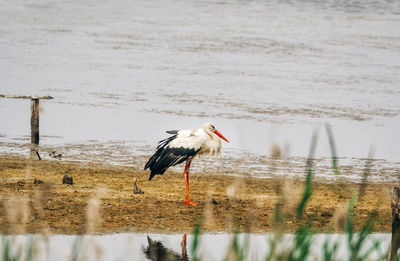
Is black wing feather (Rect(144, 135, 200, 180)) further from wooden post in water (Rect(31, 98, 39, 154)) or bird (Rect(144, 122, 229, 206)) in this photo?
wooden post in water (Rect(31, 98, 39, 154))

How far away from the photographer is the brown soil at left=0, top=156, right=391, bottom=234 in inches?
456

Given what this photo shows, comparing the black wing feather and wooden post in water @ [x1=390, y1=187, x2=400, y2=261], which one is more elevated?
the black wing feather

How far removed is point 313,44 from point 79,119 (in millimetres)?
23181

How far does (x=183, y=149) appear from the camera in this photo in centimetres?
1339

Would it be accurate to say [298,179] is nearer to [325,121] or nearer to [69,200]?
[69,200]


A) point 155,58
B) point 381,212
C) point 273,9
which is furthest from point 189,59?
point 273,9

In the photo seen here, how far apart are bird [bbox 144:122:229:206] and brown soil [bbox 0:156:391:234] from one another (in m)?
0.49

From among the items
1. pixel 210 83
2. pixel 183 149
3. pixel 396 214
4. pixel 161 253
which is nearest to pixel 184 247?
pixel 161 253

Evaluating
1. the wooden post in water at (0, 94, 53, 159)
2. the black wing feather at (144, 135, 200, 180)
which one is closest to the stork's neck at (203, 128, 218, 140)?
the black wing feather at (144, 135, 200, 180)

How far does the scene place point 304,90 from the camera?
30375 mm

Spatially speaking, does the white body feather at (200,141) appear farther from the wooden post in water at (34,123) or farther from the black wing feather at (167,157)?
the wooden post in water at (34,123)

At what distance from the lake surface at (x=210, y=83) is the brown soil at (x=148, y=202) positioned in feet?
2.86

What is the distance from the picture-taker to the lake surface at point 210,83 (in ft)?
63.9

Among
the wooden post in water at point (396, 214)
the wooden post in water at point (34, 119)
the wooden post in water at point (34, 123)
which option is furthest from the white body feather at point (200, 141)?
the wooden post in water at point (34, 123)
